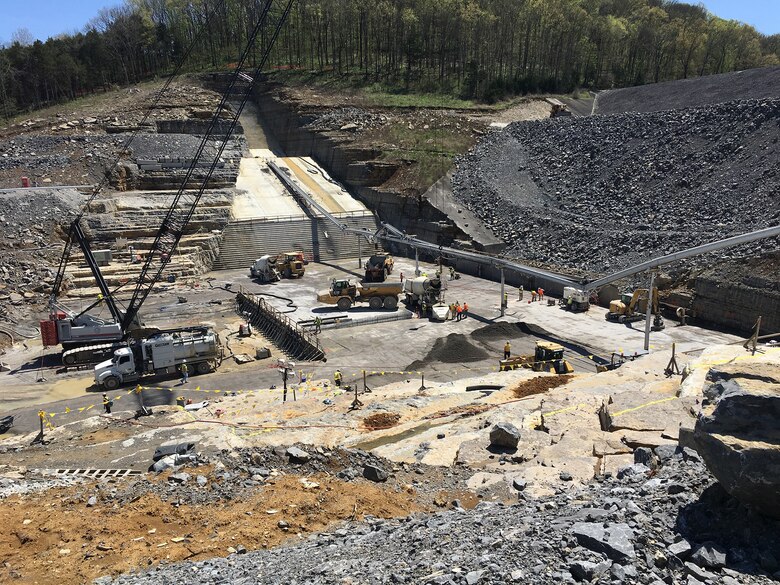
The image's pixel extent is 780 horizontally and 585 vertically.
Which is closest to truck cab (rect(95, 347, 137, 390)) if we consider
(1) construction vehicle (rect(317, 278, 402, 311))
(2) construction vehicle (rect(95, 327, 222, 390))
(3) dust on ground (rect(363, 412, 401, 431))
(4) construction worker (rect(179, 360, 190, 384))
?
(2) construction vehicle (rect(95, 327, 222, 390))

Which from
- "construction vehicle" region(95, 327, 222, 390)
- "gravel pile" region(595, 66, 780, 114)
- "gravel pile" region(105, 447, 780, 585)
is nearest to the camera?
"gravel pile" region(105, 447, 780, 585)

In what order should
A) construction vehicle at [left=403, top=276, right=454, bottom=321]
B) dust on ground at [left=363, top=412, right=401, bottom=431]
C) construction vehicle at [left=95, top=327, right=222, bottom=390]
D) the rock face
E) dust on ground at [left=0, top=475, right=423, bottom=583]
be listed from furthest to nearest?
construction vehicle at [left=403, top=276, right=454, bottom=321]
construction vehicle at [left=95, top=327, right=222, bottom=390]
dust on ground at [left=363, top=412, right=401, bottom=431]
dust on ground at [left=0, top=475, right=423, bottom=583]
the rock face

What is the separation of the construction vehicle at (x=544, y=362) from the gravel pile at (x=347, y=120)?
4028 cm

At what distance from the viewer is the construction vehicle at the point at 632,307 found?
28.2 m

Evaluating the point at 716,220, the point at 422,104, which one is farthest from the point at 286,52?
the point at 716,220

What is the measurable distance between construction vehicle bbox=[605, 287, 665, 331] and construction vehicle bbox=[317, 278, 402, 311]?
34.9 feet

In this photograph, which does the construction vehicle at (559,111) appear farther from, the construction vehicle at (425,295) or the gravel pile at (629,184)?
the construction vehicle at (425,295)

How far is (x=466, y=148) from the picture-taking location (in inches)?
2095

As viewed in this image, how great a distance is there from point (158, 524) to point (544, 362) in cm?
1515

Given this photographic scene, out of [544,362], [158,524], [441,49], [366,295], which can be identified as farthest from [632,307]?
[441,49]

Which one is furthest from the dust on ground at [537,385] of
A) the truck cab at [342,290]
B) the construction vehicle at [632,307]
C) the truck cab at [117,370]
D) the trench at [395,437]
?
the truck cab at [117,370]

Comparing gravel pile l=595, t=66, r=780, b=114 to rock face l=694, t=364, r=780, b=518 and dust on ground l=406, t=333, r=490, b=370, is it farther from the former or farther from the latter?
rock face l=694, t=364, r=780, b=518

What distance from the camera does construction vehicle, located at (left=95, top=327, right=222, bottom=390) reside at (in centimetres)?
2212

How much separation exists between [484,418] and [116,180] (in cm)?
4001
